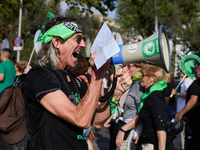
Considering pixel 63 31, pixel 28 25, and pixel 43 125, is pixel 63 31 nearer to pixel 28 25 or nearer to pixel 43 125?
pixel 43 125

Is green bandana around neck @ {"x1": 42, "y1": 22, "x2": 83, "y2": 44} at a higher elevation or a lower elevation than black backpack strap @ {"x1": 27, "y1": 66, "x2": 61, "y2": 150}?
higher

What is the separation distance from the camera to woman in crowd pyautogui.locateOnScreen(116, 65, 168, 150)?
281cm

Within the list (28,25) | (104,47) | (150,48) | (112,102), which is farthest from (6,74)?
(28,25)

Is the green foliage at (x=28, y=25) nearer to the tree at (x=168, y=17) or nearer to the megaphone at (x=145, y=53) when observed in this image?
the tree at (x=168, y=17)

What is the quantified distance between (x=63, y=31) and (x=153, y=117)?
162 centimetres

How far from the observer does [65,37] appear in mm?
1771

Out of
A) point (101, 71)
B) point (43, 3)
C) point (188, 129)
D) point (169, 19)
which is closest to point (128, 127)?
point (188, 129)

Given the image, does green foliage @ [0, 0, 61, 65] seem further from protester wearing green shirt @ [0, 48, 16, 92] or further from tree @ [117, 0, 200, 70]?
protester wearing green shirt @ [0, 48, 16, 92]

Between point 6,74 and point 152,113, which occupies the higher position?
point 6,74

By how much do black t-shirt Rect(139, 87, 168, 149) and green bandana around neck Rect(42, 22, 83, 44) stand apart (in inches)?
57.9

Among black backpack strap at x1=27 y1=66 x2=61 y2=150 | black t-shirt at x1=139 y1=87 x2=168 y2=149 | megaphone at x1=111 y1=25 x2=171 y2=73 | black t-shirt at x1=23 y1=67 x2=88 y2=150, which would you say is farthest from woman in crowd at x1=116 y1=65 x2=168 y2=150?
black backpack strap at x1=27 y1=66 x2=61 y2=150

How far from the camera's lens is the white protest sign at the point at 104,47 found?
1.37 m

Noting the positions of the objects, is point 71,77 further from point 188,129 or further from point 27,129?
point 188,129

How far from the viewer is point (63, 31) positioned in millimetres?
1780
